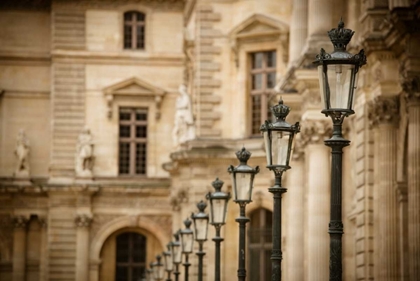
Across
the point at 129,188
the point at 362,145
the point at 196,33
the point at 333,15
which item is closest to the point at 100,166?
the point at 129,188

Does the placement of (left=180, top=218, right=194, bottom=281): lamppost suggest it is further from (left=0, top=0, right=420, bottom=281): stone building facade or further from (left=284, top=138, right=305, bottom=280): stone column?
(left=284, top=138, right=305, bottom=280): stone column

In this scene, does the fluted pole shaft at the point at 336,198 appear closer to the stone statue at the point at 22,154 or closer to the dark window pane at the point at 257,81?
the dark window pane at the point at 257,81

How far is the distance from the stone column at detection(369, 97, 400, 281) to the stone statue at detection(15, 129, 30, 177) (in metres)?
35.6

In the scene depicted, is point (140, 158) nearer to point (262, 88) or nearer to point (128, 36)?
point (128, 36)

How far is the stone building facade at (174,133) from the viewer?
37.6 m

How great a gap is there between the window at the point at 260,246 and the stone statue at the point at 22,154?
15.1 metres

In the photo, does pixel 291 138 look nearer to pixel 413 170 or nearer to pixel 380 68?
pixel 413 170

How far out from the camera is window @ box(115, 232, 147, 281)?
71.4m

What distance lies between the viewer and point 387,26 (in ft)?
115

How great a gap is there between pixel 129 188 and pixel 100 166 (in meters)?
1.79

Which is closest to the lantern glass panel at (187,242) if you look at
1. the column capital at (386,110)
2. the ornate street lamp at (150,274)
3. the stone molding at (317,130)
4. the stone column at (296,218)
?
the stone molding at (317,130)

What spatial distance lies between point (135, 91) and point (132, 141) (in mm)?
2335

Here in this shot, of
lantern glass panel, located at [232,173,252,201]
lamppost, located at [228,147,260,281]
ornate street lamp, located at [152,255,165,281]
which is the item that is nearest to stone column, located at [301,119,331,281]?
lamppost, located at [228,147,260,281]

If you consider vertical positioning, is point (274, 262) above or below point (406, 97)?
below
